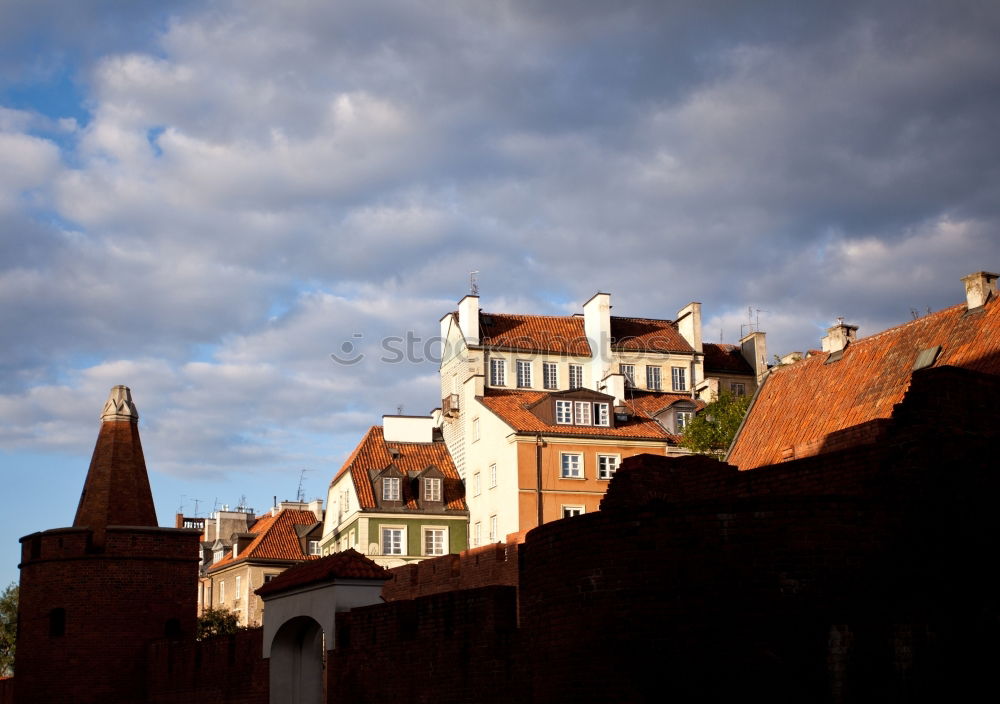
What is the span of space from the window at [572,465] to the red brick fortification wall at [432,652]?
35.5 metres

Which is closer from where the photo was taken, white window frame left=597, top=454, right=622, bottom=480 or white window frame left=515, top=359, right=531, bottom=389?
white window frame left=597, top=454, right=622, bottom=480

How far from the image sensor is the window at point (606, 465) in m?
55.6

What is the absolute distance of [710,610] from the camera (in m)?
11.9

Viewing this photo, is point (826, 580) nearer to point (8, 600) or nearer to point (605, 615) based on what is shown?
point (605, 615)

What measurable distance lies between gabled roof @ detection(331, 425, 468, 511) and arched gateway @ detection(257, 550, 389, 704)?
3772cm

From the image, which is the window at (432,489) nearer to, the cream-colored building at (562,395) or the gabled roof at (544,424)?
the cream-colored building at (562,395)

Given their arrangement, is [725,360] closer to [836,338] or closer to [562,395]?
[562,395]

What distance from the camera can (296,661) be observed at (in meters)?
21.9

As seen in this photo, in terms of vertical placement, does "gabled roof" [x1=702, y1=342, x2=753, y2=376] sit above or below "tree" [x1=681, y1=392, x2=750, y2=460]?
above

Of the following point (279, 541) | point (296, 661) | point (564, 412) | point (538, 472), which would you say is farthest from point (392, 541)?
point (296, 661)

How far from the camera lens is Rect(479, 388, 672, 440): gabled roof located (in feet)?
181

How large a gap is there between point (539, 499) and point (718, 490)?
3905 centimetres

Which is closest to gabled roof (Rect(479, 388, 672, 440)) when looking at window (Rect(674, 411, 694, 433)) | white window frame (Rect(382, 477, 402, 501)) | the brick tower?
window (Rect(674, 411, 694, 433))

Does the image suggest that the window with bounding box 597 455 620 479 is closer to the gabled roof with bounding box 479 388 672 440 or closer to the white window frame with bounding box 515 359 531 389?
the gabled roof with bounding box 479 388 672 440
